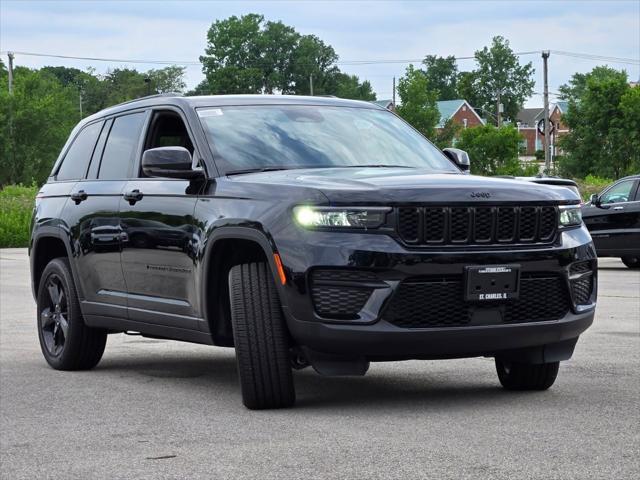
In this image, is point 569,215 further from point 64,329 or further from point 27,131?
point 27,131

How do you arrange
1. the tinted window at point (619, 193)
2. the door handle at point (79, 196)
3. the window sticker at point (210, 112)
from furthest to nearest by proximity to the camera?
1. the tinted window at point (619, 193)
2. the door handle at point (79, 196)
3. the window sticker at point (210, 112)

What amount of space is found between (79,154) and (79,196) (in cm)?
66

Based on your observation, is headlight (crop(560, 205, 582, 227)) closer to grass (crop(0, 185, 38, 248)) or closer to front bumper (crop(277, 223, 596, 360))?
front bumper (crop(277, 223, 596, 360))

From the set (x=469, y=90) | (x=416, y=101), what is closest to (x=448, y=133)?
(x=416, y=101)

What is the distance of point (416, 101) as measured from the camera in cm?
8075

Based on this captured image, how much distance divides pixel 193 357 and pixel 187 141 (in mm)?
2304

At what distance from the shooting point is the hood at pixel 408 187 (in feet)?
22.1

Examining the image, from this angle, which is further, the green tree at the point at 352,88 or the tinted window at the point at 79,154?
the green tree at the point at 352,88

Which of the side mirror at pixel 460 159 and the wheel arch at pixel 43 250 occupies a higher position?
the side mirror at pixel 460 159

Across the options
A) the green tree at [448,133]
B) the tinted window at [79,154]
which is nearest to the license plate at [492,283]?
the tinted window at [79,154]

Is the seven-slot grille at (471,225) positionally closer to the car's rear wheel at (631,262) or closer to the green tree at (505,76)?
the car's rear wheel at (631,262)

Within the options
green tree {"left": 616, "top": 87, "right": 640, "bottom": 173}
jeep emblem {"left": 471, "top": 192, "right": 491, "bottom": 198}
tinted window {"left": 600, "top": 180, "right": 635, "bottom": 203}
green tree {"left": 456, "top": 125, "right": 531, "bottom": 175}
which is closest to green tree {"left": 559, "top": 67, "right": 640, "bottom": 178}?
green tree {"left": 616, "top": 87, "right": 640, "bottom": 173}

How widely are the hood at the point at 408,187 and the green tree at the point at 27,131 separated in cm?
7900

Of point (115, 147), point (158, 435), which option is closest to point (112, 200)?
point (115, 147)
